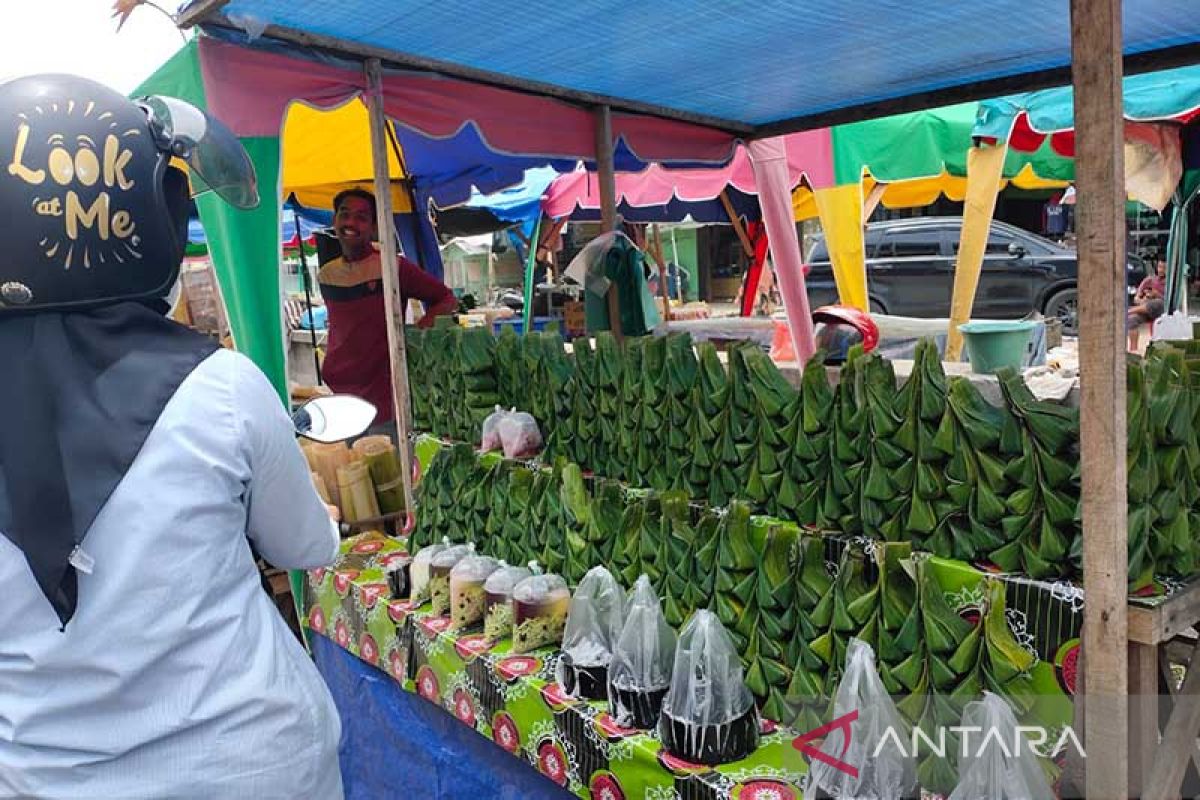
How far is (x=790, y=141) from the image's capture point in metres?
5.36

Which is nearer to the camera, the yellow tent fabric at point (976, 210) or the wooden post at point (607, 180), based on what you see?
the wooden post at point (607, 180)

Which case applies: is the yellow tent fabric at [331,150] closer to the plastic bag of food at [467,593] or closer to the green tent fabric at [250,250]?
the green tent fabric at [250,250]

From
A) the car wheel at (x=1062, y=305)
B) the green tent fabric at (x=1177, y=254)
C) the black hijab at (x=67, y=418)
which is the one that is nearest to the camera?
the black hijab at (x=67, y=418)

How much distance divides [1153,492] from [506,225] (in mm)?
8988

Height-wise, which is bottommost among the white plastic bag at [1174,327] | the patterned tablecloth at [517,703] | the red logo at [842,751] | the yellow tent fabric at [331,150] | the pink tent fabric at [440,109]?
the patterned tablecloth at [517,703]

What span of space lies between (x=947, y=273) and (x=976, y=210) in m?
5.62

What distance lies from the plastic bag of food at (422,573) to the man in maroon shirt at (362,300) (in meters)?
1.39

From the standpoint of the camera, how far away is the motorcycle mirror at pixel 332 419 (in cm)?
155

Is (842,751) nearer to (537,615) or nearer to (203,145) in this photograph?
(537,615)

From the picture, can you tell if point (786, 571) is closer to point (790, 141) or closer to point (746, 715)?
point (746, 715)

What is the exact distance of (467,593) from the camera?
2572 millimetres

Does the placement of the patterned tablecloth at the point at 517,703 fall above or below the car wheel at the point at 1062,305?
below

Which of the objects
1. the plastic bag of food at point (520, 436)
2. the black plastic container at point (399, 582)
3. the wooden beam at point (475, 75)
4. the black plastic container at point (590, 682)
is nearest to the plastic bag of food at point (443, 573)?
the black plastic container at point (399, 582)

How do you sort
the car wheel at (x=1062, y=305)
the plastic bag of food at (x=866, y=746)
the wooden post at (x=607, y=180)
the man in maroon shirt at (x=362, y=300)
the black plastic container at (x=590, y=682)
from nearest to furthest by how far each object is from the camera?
the plastic bag of food at (x=866, y=746)
the black plastic container at (x=590, y=682)
the wooden post at (x=607, y=180)
the man in maroon shirt at (x=362, y=300)
the car wheel at (x=1062, y=305)
